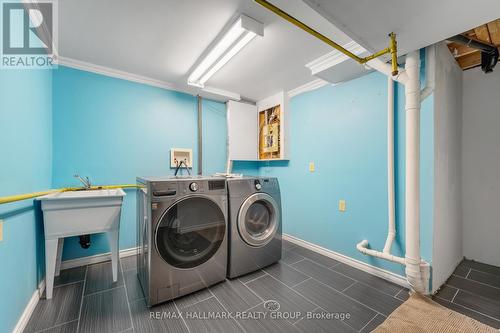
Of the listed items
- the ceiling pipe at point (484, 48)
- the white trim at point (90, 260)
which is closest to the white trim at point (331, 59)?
the ceiling pipe at point (484, 48)

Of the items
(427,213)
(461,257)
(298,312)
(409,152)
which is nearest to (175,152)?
(298,312)

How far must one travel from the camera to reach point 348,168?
215 cm

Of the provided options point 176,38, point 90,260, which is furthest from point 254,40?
point 90,260

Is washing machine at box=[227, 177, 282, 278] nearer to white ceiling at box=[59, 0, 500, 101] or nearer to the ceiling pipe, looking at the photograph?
white ceiling at box=[59, 0, 500, 101]

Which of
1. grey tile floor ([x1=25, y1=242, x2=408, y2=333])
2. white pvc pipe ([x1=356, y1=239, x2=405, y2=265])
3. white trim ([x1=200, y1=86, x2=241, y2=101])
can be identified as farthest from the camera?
white trim ([x1=200, y1=86, x2=241, y2=101])

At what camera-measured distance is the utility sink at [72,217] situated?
1456 mm

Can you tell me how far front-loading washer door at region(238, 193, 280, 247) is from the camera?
5.97ft

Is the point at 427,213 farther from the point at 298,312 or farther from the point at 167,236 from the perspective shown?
the point at 167,236

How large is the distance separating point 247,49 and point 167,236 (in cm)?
179

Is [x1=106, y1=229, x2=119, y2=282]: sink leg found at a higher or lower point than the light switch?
lower

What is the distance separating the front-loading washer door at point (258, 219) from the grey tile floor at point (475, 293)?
4.68 feet

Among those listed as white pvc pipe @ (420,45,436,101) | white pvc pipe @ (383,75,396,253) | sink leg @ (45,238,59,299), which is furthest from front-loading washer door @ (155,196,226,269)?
white pvc pipe @ (420,45,436,101)

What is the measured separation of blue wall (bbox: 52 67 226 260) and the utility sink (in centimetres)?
60

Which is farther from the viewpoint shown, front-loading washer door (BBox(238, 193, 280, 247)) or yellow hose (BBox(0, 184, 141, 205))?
front-loading washer door (BBox(238, 193, 280, 247))
